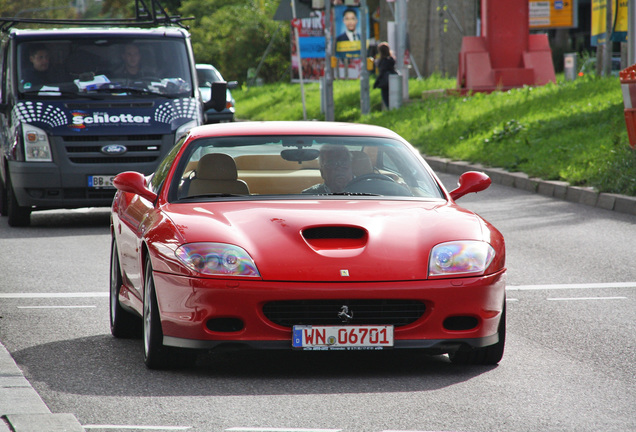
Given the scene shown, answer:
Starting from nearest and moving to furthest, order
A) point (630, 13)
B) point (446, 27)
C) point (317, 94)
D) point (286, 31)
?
point (630, 13), point (317, 94), point (446, 27), point (286, 31)

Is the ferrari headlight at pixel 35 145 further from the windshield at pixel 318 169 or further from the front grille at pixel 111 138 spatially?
the windshield at pixel 318 169

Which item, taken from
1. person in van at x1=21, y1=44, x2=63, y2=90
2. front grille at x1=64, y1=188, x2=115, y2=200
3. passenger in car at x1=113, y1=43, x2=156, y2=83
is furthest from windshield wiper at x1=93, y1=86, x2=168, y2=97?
front grille at x1=64, y1=188, x2=115, y2=200

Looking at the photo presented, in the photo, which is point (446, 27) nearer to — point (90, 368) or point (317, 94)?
point (317, 94)

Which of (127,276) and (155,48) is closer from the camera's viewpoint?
(127,276)

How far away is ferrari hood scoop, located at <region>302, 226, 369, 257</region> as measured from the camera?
5.98 m

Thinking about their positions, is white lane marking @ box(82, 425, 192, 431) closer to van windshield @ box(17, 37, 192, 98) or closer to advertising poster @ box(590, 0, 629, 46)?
van windshield @ box(17, 37, 192, 98)

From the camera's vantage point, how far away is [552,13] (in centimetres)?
5447

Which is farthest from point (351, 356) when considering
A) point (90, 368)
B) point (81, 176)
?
point (81, 176)

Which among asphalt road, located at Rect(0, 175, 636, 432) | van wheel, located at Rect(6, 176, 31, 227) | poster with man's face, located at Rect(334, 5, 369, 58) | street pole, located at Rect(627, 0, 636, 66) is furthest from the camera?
poster with man's face, located at Rect(334, 5, 369, 58)

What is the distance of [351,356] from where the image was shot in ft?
21.9

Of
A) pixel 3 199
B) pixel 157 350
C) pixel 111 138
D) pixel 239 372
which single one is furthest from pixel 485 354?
pixel 3 199

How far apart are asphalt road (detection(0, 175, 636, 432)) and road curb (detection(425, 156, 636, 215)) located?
4849mm

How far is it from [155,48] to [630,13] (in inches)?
356

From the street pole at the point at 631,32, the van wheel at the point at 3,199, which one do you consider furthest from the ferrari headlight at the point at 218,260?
the street pole at the point at 631,32
